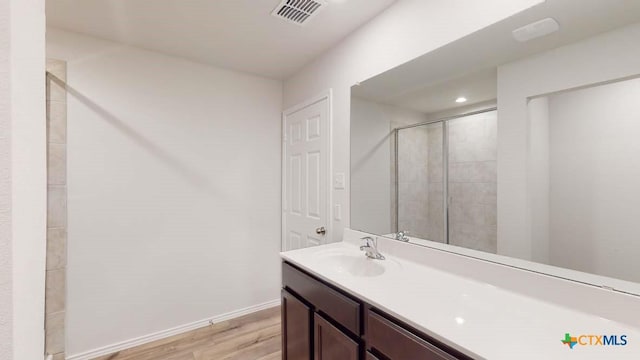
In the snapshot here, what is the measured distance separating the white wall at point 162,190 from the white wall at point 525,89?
2.11m

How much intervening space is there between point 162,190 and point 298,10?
178 cm

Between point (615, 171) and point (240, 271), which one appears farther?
point (240, 271)

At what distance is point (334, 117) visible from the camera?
6.93 ft

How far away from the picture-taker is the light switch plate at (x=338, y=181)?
2041mm

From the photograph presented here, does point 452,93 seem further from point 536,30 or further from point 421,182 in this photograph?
point 421,182

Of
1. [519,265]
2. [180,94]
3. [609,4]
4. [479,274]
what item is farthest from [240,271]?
[609,4]

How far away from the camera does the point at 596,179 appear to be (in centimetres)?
95

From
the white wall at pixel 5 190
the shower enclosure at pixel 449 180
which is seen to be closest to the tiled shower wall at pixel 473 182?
the shower enclosure at pixel 449 180

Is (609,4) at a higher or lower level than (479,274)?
higher

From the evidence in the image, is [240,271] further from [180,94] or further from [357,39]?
[357,39]

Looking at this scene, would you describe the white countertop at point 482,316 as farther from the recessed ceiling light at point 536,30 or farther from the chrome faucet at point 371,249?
the recessed ceiling light at point 536,30

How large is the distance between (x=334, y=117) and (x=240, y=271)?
175 centimetres

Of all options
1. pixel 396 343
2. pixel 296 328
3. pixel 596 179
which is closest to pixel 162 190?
pixel 296 328

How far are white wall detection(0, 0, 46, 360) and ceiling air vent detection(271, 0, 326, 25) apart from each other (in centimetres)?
124
